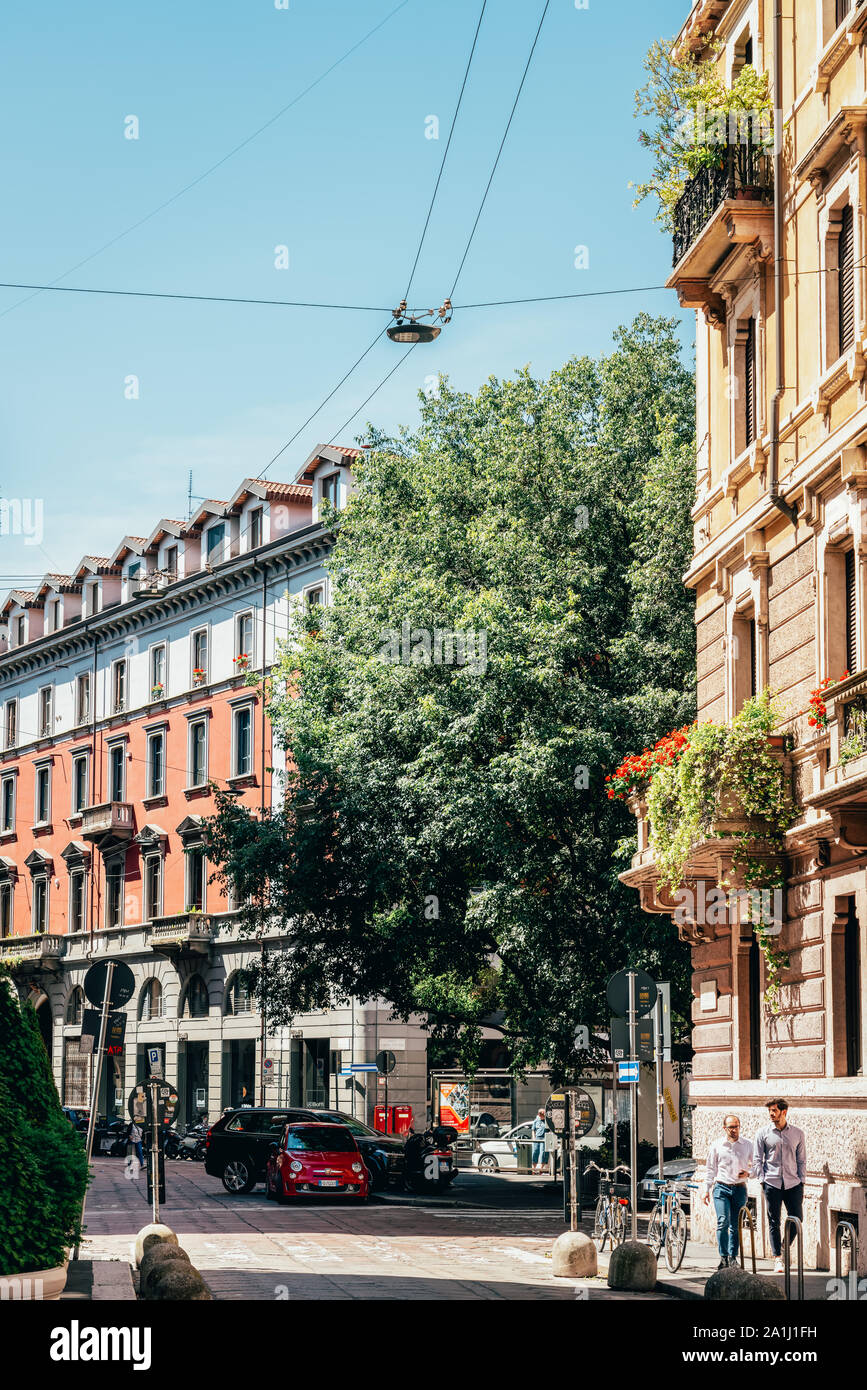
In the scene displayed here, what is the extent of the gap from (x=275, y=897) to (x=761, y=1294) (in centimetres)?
2513

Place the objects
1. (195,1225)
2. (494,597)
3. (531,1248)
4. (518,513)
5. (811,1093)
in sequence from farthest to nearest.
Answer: (518,513) → (494,597) → (195,1225) → (531,1248) → (811,1093)

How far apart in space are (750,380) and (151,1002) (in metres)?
39.7

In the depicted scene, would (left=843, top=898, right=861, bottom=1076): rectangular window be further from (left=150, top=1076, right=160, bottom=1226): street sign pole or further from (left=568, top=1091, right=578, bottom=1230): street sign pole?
(left=150, top=1076, right=160, bottom=1226): street sign pole

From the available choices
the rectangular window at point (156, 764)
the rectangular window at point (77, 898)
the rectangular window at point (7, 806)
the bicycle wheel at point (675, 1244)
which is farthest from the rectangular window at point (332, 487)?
the bicycle wheel at point (675, 1244)

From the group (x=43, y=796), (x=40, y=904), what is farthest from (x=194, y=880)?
(x=43, y=796)

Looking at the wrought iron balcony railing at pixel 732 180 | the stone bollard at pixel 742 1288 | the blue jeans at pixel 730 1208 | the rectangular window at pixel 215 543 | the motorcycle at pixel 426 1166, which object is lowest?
the motorcycle at pixel 426 1166

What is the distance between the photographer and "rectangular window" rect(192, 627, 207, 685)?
56.5m

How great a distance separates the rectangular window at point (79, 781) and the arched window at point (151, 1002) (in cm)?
848

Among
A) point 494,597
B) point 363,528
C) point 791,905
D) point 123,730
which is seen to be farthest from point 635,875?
point 123,730

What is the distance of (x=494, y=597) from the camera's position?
2981 cm

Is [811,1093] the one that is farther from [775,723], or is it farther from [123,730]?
[123,730]

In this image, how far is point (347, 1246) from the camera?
2270cm

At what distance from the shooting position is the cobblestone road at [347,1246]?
17.1m

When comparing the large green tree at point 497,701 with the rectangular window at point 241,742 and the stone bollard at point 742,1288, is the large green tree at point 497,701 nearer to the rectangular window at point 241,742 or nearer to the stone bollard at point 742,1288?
the stone bollard at point 742,1288
